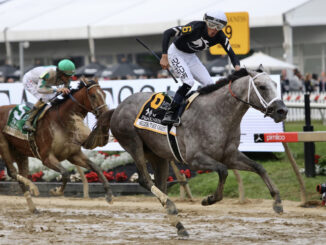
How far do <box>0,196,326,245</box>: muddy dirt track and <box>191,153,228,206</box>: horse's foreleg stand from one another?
0.42m

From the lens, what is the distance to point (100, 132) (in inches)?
356

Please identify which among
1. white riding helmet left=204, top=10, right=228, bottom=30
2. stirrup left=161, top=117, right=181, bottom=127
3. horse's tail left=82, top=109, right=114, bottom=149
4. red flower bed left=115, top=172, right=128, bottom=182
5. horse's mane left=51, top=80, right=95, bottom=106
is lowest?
red flower bed left=115, top=172, right=128, bottom=182

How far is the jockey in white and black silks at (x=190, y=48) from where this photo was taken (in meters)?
7.42

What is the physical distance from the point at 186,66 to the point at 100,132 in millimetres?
1858

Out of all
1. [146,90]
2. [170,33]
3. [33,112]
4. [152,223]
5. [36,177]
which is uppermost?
[170,33]

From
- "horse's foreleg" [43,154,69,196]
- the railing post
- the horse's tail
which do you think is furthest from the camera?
the railing post

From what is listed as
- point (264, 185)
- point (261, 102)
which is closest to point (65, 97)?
point (264, 185)

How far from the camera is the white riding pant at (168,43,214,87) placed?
773 centimetres

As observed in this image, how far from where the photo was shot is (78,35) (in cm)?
2550

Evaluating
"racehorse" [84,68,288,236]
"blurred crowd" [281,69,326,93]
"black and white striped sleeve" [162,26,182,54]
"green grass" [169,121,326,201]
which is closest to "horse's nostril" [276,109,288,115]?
"racehorse" [84,68,288,236]

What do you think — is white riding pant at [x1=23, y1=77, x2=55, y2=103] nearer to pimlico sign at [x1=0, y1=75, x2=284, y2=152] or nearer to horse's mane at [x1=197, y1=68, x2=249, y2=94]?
pimlico sign at [x1=0, y1=75, x2=284, y2=152]

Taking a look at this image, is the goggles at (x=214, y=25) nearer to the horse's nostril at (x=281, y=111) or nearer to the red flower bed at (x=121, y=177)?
the horse's nostril at (x=281, y=111)

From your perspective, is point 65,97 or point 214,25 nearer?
point 214,25

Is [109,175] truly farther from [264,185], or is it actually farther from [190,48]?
[190,48]
